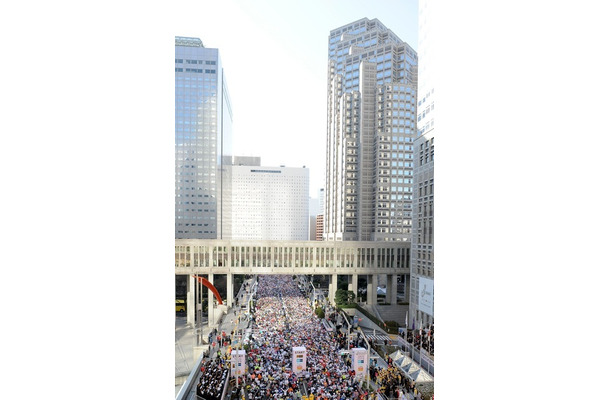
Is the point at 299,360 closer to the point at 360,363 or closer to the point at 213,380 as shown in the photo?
the point at 360,363

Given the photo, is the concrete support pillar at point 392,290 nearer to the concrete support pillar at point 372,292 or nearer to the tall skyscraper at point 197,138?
the concrete support pillar at point 372,292

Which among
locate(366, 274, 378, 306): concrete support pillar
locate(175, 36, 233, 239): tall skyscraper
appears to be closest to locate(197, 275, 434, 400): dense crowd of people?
locate(366, 274, 378, 306): concrete support pillar

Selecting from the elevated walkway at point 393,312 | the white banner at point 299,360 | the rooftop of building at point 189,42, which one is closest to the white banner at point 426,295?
the elevated walkway at point 393,312

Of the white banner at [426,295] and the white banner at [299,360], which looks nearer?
the white banner at [299,360]

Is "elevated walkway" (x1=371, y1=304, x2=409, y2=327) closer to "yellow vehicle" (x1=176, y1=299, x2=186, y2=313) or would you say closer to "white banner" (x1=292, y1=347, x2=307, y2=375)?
"white banner" (x1=292, y1=347, x2=307, y2=375)

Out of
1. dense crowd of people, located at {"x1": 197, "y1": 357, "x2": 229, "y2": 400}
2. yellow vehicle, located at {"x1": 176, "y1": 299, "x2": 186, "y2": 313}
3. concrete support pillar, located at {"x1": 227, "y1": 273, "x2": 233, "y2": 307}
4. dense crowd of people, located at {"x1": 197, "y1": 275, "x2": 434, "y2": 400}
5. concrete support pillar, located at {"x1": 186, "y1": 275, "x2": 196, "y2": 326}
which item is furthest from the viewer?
concrete support pillar, located at {"x1": 227, "y1": 273, "x2": 233, "y2": 307}
